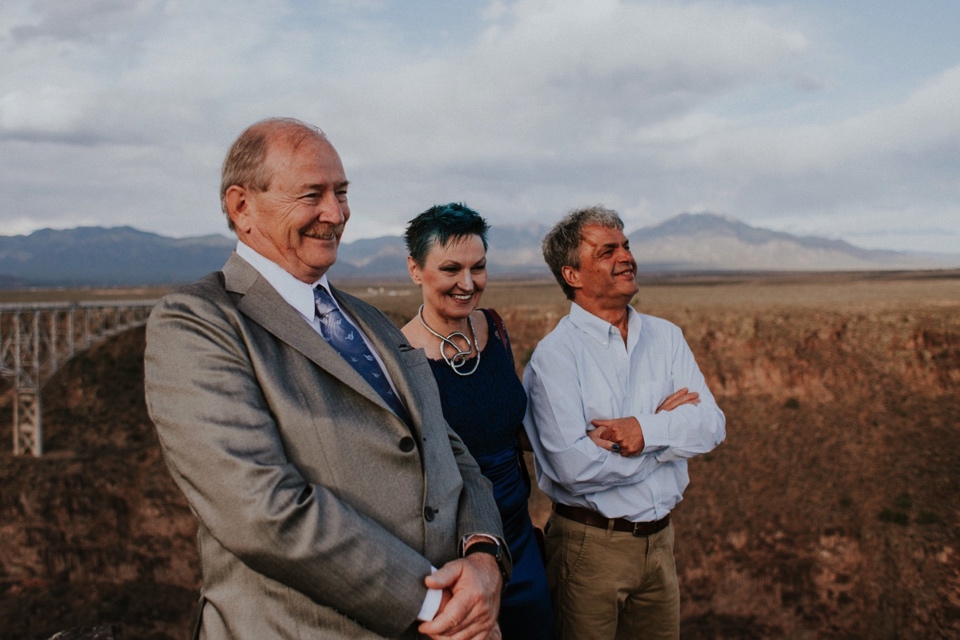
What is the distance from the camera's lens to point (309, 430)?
2.08 m

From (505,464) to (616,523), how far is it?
2.64 feet

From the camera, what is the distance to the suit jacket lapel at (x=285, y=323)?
7.08 ft

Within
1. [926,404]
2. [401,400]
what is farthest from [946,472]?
[401,400]

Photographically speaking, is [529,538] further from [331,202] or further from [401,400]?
[331,202]

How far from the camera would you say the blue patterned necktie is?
238cm

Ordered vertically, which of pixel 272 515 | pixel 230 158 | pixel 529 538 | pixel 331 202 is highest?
pixel 230 158

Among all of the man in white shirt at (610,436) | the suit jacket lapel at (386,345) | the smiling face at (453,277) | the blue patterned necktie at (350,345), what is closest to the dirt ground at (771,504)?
the man in white shirt at (610,436)

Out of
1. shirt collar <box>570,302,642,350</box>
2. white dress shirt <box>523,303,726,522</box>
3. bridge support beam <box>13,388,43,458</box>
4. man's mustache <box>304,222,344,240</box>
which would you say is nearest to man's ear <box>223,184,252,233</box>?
man's mustache <box>304,222,344,240</box>

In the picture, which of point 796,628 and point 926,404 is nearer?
point 796,628

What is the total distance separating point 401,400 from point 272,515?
2.36ft

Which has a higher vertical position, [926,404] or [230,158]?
[230,158]

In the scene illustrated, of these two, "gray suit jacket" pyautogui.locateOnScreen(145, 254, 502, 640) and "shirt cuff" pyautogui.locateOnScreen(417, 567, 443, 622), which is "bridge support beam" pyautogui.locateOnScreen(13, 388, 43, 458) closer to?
"gray suit jacket" pyautogui.locateOnScreen(145, 254, 502, 640)

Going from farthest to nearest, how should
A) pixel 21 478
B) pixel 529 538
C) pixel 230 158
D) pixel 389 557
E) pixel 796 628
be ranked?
pixel 21 478 → pixel 796 628 → pixel 529 538 → pixel 230 158 → pixel 389 557

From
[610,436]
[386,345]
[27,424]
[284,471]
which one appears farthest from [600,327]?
[27,424]
